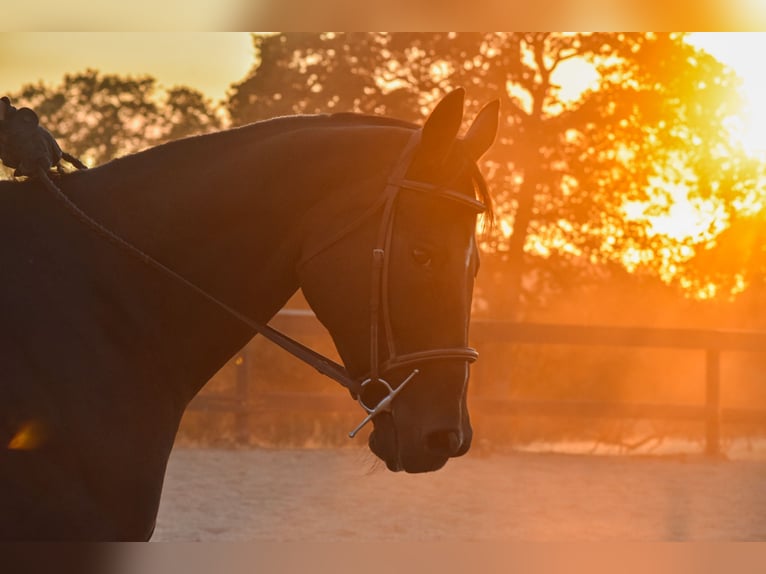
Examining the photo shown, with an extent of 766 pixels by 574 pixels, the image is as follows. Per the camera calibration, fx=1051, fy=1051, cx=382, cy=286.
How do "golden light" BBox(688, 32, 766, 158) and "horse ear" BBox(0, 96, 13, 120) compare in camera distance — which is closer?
"horse ear" BBox(0, 96, 13, 120)

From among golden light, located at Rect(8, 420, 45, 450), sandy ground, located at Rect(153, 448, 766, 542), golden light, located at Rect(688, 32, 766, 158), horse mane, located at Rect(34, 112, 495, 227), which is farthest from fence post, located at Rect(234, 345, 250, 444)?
golden light, located at Rect(8, 420, 45, 450)

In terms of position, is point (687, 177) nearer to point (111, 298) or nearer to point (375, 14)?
point (375, 14)

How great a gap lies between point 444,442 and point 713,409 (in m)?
9.65

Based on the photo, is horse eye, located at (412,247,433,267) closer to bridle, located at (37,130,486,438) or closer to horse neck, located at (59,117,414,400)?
bridle, located at (37,130,486,438)

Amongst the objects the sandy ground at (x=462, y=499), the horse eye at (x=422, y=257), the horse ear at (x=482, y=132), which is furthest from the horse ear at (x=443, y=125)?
the sandy ground at (x=462, y=499)

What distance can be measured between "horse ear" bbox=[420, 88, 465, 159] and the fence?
8776 mm

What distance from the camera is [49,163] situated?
2564 mm

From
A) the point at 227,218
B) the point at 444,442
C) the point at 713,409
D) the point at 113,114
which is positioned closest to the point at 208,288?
the point at 227,218

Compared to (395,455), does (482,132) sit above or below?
above

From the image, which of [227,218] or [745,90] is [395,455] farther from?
[745,90]

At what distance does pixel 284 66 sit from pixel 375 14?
33.7ft

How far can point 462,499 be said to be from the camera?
8.17 metres

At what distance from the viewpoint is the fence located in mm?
11273

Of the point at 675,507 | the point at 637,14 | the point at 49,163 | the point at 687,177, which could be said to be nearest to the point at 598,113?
the point at 687,177
